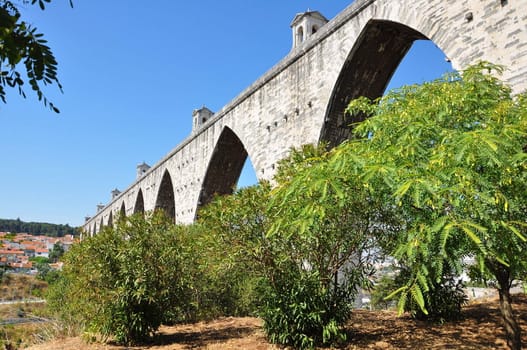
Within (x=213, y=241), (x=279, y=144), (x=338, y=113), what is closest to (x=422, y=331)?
(x=213, y=241)

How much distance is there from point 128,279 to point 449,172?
4.72 meters

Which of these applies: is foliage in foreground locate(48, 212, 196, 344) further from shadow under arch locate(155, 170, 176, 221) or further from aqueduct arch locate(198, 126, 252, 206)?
shadow under arch locate(155, 170, 176, 221)

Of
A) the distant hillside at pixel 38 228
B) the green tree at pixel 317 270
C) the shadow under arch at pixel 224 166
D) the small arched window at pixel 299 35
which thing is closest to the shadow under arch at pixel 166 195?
the shadow under arch at pixel 224 166

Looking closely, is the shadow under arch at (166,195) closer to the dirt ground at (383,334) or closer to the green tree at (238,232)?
the dirt ground at (383,334)

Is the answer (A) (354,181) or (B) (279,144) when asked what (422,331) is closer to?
(A) (354,181)

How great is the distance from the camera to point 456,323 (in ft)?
18.6

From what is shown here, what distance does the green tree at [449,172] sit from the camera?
95.8 inches

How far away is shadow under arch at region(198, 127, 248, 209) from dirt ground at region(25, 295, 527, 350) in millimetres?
10904

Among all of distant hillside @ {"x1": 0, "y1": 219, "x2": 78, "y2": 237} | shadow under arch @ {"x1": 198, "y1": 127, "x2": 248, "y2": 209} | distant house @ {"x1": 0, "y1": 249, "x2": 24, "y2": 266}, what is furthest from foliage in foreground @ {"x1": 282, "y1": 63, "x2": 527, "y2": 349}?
distant hillside @ {"x1": 0, "y1": 219, "x2": 78, "y2": 237}

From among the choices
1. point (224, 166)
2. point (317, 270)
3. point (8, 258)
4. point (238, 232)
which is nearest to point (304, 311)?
point (317, 270)

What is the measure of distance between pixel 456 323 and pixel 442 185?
4.13 m

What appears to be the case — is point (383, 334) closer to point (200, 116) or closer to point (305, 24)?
point (305, 24)

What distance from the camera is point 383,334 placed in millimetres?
5449

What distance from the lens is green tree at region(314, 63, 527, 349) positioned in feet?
7.98
